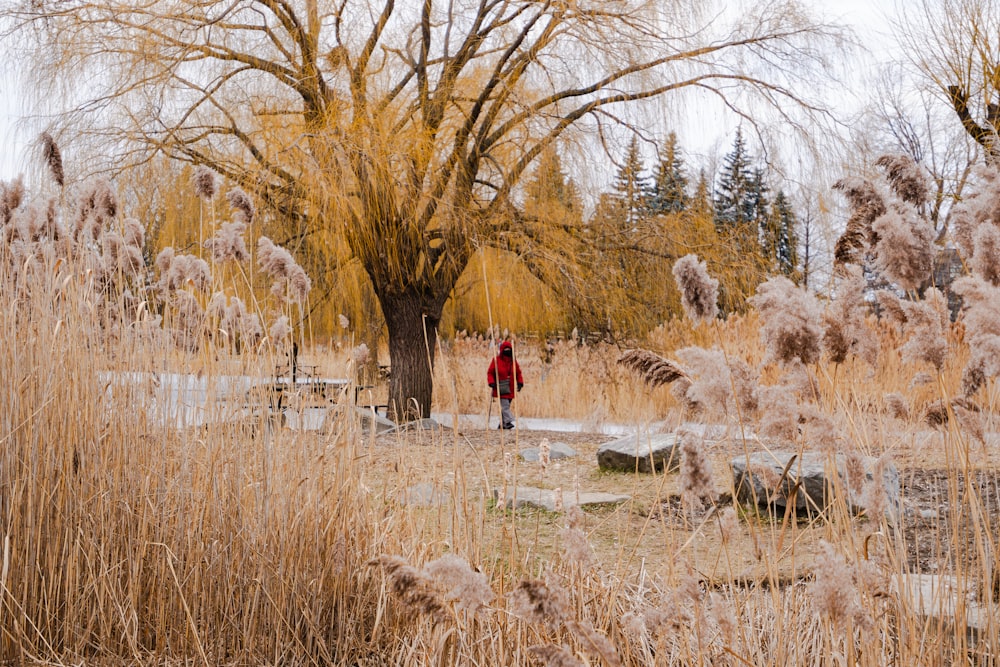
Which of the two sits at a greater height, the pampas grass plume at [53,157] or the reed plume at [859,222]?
the pampas grass plume at [53,157]

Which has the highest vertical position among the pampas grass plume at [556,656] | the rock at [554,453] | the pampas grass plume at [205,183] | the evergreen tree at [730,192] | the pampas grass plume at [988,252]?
the evergreen tree at [730,192]

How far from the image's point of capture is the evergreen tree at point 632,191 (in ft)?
23.0

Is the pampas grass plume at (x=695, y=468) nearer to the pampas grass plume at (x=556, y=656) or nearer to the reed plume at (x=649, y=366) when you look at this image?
the reed plume at (x=649, y=366)

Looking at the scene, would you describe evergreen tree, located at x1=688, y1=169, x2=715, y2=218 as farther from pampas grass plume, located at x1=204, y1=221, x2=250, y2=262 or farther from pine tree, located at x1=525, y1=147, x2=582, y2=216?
pampas grass plume, located at x1=204, y1=221, x2=250, y2=262

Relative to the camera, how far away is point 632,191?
730cm

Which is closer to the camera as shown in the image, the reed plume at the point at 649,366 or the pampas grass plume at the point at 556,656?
the pampas grass plume at the point at 556,656

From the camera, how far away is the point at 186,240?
741cm

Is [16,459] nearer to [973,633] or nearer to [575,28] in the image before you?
[973,633]

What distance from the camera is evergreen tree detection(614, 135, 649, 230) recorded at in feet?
23.0

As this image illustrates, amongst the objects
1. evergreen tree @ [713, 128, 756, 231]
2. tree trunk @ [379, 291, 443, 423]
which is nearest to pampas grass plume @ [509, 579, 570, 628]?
tree trunk @ [379, 291, 443, 423]

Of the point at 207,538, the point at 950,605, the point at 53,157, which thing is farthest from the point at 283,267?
the point at 950,605

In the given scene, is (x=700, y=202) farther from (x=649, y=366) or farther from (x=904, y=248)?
(x=649, y=366)

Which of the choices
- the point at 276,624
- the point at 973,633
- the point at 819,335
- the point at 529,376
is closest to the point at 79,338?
the point at 276,624

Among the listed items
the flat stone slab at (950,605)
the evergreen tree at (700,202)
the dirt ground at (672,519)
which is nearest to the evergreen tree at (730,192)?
the evergreen tree at (700,202)
